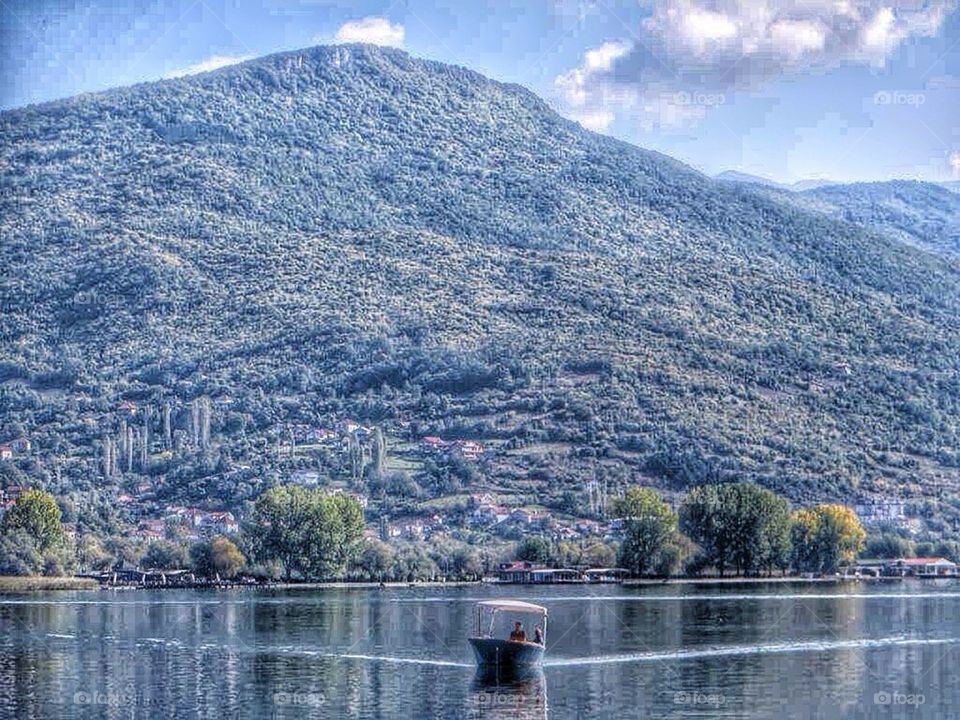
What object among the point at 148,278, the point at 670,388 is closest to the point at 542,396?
the point at 670,388

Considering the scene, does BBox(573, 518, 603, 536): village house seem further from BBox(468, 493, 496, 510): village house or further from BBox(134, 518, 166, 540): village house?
BBox(134, 518, 166, 540): village house

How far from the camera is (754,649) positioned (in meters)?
60.3

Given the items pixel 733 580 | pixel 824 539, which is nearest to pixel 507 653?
pixel 733 580

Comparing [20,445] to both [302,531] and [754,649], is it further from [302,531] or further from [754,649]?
[754,649]

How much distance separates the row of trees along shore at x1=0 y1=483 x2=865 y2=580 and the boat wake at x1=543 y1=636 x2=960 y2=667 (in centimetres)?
4939

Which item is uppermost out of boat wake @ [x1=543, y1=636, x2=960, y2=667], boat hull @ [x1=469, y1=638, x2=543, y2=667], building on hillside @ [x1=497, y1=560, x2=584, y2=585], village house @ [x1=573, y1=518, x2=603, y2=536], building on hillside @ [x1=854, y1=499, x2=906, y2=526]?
building on hillside @ [x1=854, y1=499, x2=906, y2=526]

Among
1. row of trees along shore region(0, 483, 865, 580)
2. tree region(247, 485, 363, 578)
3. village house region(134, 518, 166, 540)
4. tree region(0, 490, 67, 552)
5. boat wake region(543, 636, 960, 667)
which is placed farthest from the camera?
village house region(134, 518, 166, 540)

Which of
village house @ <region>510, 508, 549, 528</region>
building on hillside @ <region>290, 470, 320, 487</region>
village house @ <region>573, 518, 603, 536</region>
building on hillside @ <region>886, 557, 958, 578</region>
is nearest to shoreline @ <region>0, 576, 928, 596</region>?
building on hillside @ <region>886, 557, 958, 578</region>

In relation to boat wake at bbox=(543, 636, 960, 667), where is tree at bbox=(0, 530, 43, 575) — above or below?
above

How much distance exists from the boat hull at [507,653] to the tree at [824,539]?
2675 inches

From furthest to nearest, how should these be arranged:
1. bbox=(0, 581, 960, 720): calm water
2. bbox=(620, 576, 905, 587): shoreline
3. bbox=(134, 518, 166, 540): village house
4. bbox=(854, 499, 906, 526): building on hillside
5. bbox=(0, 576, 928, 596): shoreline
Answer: bbox=(854, 499, 906, 526): building on hillside < bbox=(134, 518, 166, 540): village house < bbox=(620, 576, 905, 587): shoreline < bbox=(0, 576, 928, 596): shoreline < bbox=(0, 581, 960, 720): calm water

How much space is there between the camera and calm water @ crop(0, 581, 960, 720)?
151ft

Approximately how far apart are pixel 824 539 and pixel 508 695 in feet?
243

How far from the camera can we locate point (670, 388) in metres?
154
